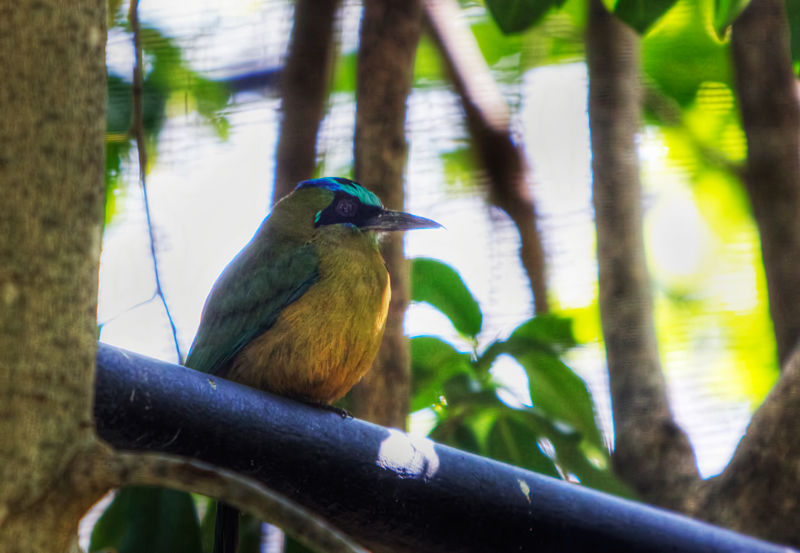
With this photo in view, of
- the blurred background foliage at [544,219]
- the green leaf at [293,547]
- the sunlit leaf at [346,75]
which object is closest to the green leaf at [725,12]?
the blurred background foliage at [544,219]

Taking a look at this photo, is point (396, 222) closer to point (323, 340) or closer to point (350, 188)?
point (350, 188)

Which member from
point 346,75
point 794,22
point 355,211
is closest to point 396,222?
point 355,211

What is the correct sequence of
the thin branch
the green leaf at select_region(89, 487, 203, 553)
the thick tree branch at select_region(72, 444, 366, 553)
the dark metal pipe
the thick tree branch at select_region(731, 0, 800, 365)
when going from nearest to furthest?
the thick tree branch at select_region(72, 444, 366, 553) → the dark metal pipe → the green leaf at select_region(89, 487, 203, 553) → the thin branch → the thick tree branch at select_region(731, 0, 800, 365)

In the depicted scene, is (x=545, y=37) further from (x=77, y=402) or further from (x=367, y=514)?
(x=77, y=402)

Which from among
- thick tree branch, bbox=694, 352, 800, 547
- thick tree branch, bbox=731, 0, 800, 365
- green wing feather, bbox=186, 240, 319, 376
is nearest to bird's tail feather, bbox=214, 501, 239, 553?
green wing feather, bbox=186, 240, 319, 376

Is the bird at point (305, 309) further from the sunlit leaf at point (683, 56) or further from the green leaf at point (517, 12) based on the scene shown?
the sunlit leaf at point (683, 56)

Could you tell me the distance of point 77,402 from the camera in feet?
2.97

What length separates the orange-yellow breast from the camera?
2441 mm

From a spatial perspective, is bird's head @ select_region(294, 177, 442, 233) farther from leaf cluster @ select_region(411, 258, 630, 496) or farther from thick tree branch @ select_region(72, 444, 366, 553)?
thick tree branch @ select_region(72, 444, 366, 553)

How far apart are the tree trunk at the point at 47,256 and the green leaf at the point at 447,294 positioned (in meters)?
2.23

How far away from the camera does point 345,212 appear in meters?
2.95

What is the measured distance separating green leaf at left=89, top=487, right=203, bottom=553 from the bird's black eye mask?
1.10 meters

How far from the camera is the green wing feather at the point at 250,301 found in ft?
8.43

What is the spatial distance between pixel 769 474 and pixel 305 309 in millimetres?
1518
